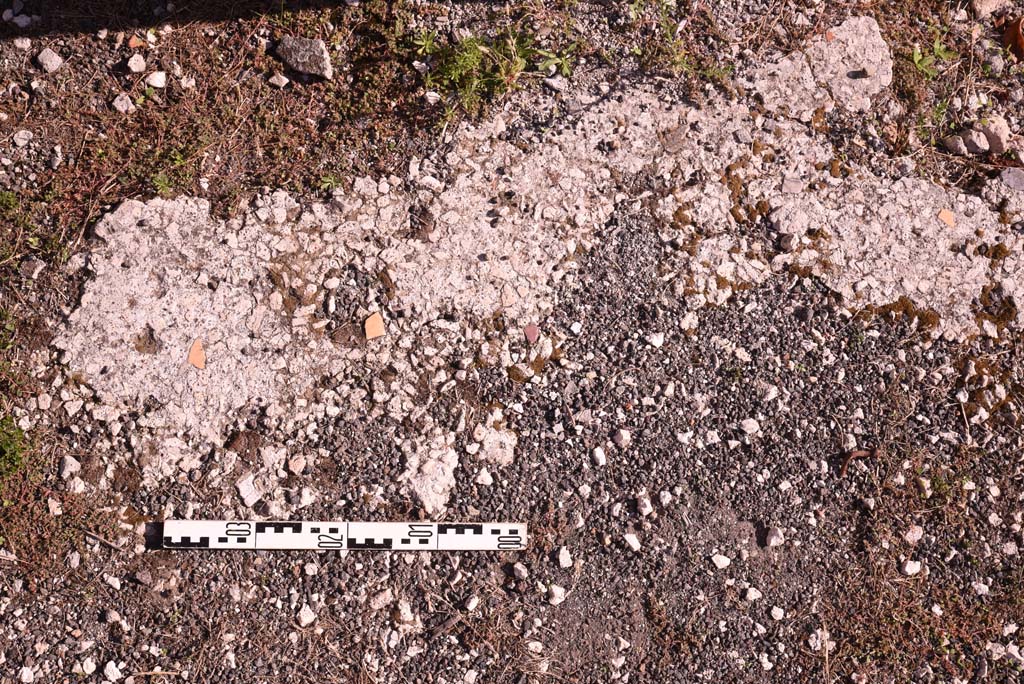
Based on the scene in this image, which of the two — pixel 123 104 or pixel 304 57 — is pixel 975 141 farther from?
pixel 123 104

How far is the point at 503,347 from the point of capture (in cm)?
339

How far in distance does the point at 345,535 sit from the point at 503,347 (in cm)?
110

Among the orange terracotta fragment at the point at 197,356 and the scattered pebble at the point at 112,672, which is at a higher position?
the orange terracotta fragment at the point at 197,356

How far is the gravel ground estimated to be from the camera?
322cm

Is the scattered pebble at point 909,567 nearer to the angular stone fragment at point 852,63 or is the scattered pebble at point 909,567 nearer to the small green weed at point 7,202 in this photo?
the angular stone fragment at point 852,63

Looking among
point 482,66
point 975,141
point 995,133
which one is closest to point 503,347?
point 482,66

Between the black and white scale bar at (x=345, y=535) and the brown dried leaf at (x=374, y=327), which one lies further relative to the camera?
the brown dried leaf at (x=374, y=327)

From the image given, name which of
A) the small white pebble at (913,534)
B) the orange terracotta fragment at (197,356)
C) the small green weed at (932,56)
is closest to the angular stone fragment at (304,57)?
the orange terracotta fragment at (197,356)

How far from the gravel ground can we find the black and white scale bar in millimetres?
62

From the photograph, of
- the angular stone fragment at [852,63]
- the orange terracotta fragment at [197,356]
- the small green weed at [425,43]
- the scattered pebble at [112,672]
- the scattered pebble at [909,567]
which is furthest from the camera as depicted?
the angular stone fragment at [852,63]

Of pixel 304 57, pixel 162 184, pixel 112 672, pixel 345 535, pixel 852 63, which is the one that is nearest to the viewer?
pixel 112 672

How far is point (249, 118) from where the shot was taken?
345cm

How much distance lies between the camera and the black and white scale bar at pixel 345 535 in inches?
125

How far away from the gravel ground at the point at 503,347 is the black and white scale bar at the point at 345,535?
6cm
